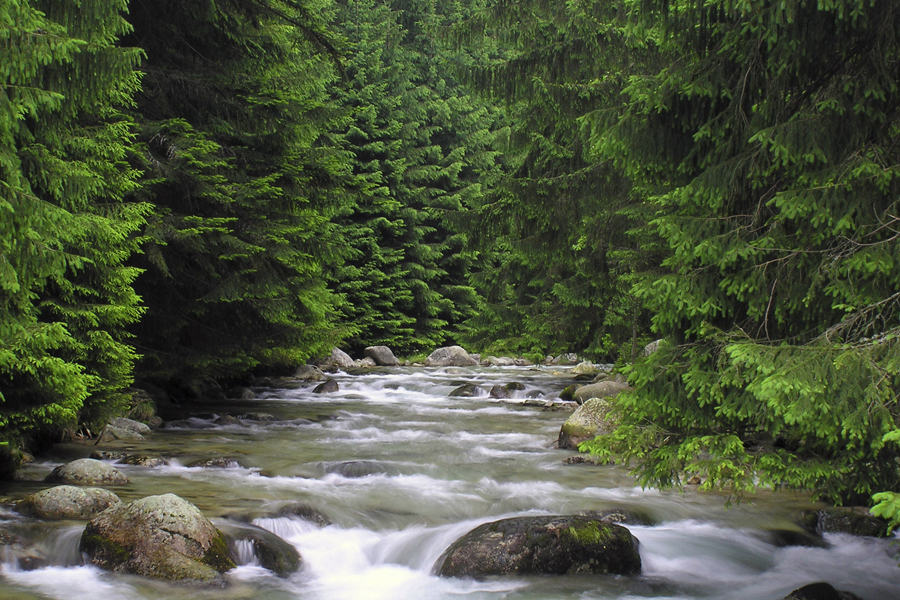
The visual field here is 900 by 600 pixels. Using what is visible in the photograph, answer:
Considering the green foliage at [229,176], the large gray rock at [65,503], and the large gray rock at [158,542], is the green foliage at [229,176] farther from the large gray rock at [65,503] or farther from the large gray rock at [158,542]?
the large gray rock at [158,542]

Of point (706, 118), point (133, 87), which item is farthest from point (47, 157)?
point (706, 118)

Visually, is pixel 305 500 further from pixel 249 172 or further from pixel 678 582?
pixel 249 172

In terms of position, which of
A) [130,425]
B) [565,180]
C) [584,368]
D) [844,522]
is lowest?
[844,522]

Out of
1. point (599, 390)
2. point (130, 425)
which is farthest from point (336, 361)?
point (130, 425)

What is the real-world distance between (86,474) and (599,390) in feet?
32.1

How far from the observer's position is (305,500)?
769 cm

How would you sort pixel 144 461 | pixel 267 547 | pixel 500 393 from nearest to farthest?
1. pixel 267 547
2. pixel 144 461
3. pixel 500 393

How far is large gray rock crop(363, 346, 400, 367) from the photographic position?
87.1 feet

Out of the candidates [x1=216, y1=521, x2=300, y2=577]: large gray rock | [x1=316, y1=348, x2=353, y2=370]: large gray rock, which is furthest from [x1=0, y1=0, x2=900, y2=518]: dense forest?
[x1=316, y1=348, x2=353, y2=370]: large gray rock

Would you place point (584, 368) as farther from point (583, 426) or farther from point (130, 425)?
point (130, 425)

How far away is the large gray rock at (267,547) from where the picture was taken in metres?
6.17

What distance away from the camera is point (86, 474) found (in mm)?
7672

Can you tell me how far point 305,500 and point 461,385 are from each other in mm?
10883

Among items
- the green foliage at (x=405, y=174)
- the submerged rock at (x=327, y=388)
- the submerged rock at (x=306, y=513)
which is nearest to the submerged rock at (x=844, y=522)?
the submerged rock at (x=306, y=513)
